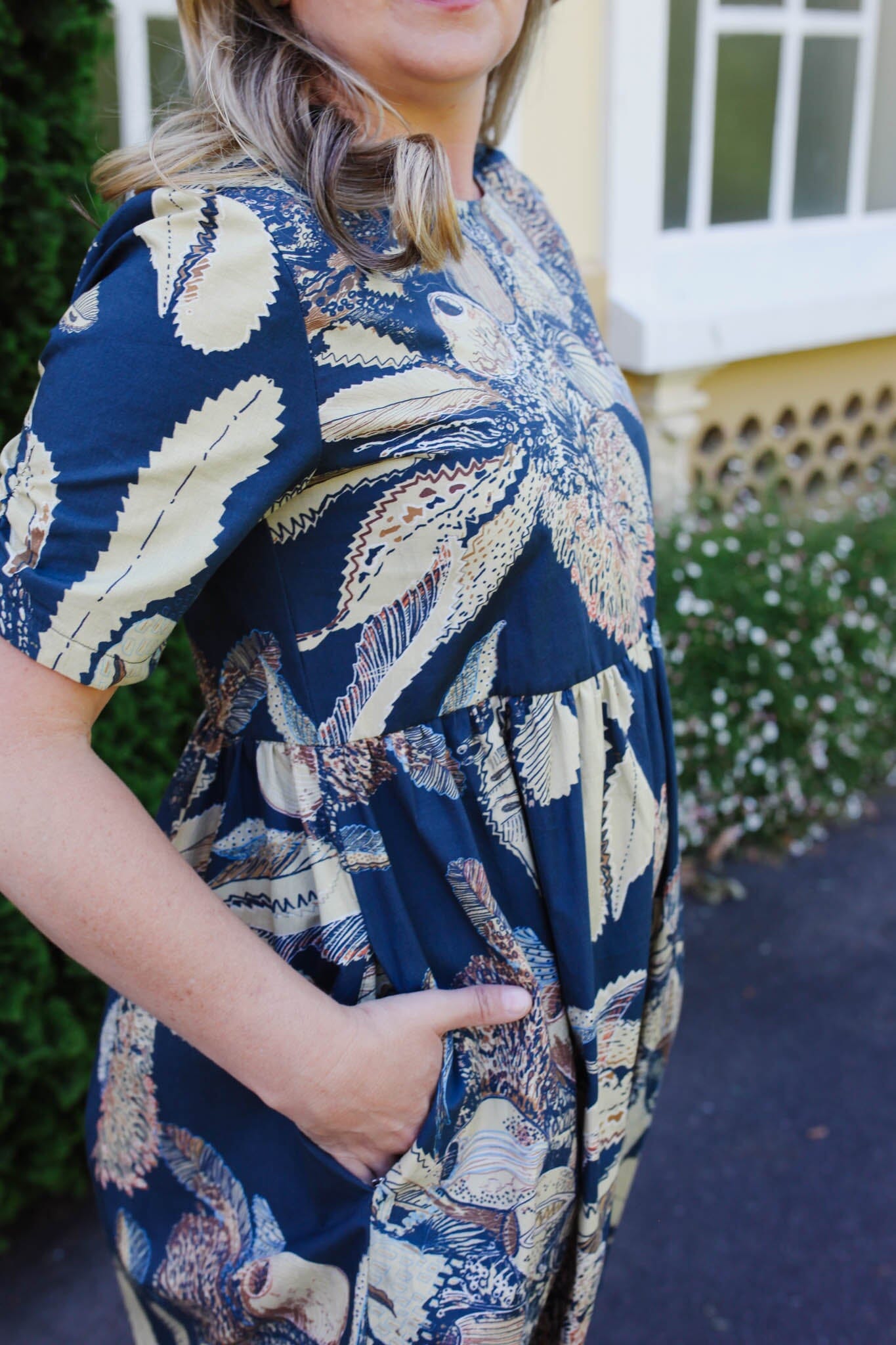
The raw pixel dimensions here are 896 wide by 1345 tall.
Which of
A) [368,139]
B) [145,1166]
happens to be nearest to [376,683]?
[368,139]

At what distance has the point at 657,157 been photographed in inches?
153

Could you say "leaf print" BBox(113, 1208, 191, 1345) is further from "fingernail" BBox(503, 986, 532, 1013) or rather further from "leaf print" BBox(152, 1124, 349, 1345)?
"fingernail" BBox(503, 986, 532, 1013)

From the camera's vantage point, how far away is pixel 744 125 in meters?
4.74

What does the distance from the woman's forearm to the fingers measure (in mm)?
88

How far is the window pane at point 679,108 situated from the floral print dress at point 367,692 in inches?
143

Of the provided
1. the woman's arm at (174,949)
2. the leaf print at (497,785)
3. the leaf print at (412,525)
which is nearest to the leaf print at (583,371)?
the leaf print at (412,525)

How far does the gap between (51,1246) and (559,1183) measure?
5.89ft

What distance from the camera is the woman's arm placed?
0.85 m

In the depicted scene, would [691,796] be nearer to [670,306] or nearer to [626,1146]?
[670,306]

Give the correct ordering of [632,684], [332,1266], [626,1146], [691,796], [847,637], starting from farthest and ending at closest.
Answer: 1. [847,637]
2. [691,796]
3. [626,1146]
4. [632,684]
5. [332,1266]

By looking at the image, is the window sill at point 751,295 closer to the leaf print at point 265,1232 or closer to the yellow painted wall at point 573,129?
the yellow painted wall at point 573,129

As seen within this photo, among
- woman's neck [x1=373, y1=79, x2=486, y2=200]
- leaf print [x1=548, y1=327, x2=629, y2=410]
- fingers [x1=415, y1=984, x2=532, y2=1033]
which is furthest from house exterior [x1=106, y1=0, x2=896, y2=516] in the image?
fingers [x1=415, y1=984, x2=532, y2=1033]

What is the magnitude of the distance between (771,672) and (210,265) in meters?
3.26

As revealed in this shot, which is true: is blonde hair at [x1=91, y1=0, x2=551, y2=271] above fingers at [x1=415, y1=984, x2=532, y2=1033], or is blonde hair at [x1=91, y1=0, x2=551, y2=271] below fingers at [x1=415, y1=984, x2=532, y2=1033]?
above
